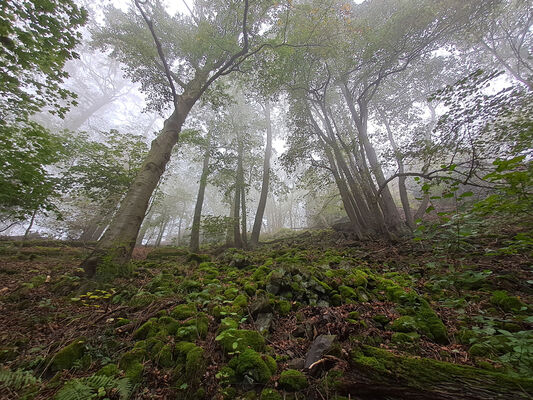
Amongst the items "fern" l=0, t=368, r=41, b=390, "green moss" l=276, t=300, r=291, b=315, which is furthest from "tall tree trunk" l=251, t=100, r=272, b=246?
"fern" l=0, t=368, r=41, b=390

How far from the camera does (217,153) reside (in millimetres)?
8938

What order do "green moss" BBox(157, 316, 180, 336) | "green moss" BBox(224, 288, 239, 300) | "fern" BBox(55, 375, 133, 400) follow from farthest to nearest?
"green moss" BBox(224, 288, 239, 300)
"green moss" BBox(157, 316, 180, 336)
"fern" BBox(55, 375, 133, 400)

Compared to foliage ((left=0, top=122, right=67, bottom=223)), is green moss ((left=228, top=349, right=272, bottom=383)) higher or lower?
lower

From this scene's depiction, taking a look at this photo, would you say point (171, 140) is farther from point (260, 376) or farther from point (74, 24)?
point (260, 376)

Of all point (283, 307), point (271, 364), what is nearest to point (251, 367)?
point (271, 364)

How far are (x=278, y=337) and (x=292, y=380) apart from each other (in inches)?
25.9

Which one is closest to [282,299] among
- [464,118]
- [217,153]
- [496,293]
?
[496,293]

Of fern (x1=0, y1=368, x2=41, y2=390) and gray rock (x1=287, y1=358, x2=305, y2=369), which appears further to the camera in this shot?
gray rock (x1=287, y1=358, x2=305, y2=369)

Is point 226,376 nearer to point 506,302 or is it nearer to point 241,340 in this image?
point 241,340

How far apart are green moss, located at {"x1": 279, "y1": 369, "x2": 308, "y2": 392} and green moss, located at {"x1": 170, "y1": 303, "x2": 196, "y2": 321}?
1.48m

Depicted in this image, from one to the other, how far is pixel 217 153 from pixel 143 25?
527cm

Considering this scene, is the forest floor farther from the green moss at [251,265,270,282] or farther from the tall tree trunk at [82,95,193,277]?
the tall tree trunk at [82,95,193,277]

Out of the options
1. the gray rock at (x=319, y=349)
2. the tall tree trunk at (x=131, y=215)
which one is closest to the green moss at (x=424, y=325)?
the gray rock at (x=319, y=349)

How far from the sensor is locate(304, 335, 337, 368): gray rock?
5.85ft
